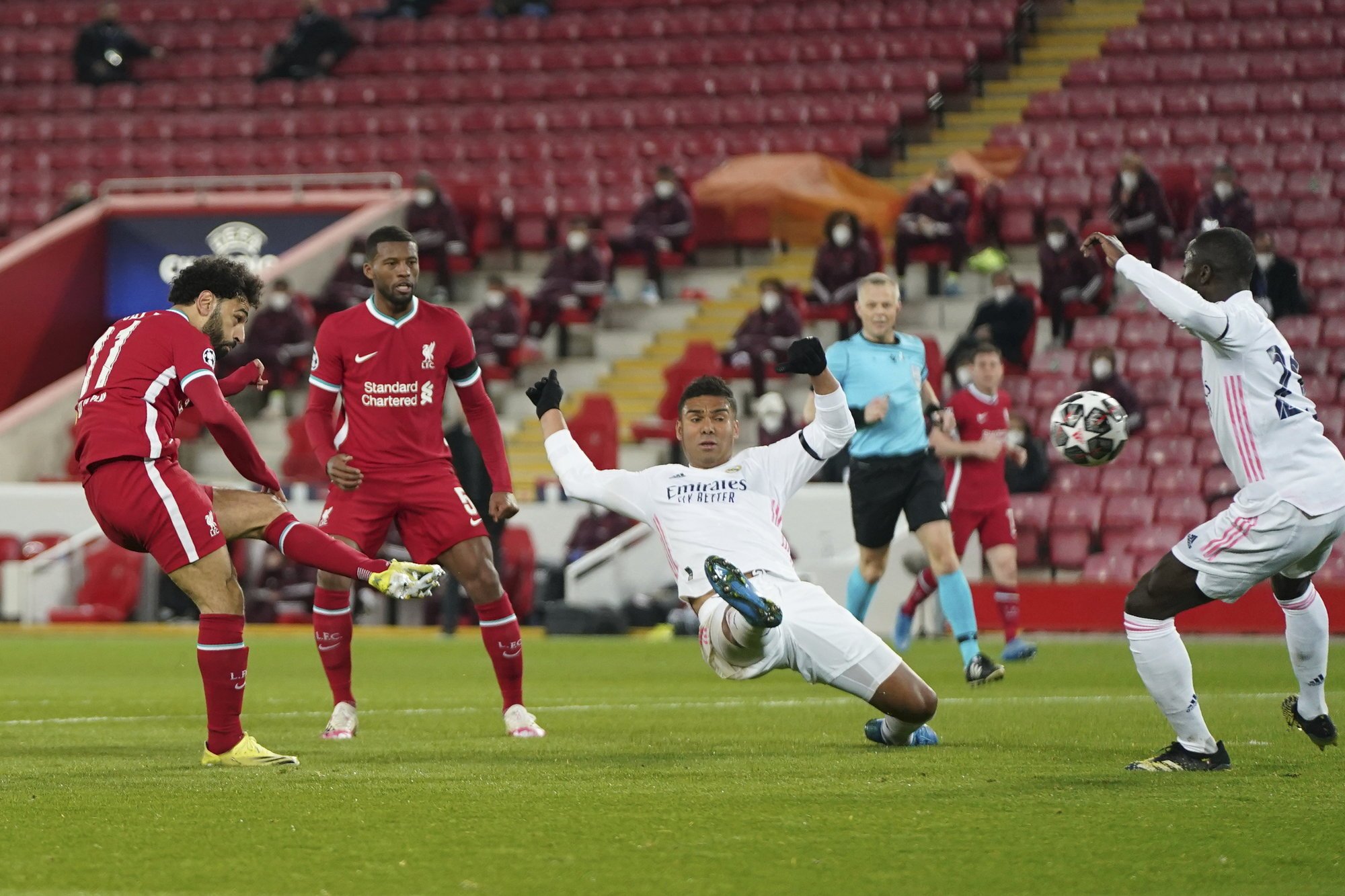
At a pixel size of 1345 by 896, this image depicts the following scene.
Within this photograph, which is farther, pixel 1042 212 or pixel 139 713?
pixel 1042 212

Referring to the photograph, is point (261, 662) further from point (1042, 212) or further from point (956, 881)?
point (1042, 212)

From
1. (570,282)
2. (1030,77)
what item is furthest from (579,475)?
(1030,77)

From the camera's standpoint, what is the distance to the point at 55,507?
65.1 feet

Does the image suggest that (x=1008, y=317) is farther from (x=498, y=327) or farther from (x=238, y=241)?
(x=238, y=241)

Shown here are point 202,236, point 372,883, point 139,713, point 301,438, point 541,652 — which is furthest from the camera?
point 202,236

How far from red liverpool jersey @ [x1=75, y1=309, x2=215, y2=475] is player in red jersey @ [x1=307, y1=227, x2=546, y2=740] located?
1.41 metres

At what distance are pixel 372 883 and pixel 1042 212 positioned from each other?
61.2ft

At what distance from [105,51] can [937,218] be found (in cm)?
1412

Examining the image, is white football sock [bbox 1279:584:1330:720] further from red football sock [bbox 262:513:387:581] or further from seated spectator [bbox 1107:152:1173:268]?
seated spectator [bbox 1107:152:1173:268]

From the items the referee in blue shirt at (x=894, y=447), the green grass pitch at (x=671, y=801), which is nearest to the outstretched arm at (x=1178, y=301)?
the green grass pitch at (x=671, y=801)

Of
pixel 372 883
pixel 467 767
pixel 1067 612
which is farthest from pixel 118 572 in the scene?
pixel 372 883

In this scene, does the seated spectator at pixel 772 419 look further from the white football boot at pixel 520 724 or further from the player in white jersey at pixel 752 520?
the player in white jersey at pixel 752 520

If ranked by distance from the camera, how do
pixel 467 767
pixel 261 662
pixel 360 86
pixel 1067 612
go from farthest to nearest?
pixel 360 86 < pixel 1067 612 < pixel 261 662 < pixel 467 767

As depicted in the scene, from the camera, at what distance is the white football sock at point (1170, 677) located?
6.56 meters
